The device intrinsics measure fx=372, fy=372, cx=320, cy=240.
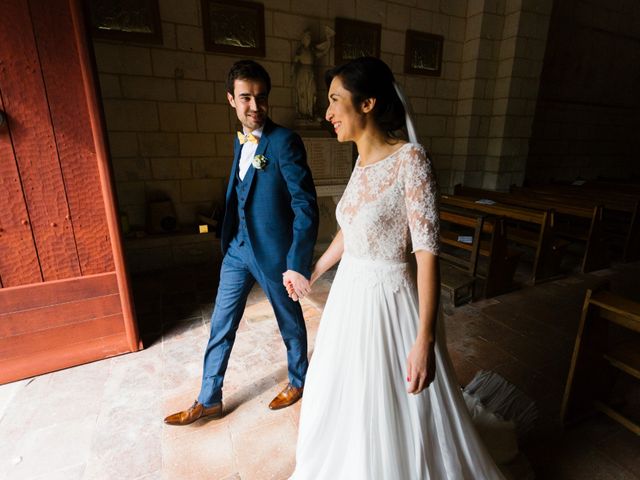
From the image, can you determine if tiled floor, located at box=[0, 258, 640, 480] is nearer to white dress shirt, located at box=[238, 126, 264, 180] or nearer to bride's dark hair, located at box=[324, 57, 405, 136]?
white dress shirt, located at box=[238, 126, 264, 180]

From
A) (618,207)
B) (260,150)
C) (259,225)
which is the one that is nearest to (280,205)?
(259,225)

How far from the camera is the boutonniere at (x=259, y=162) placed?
1.75 meters

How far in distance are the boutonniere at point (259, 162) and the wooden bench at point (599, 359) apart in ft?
5.58

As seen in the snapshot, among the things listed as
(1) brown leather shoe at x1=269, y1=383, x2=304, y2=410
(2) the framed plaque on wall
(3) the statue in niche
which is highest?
(2) the framed plaque on wall

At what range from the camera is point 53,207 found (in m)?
2.38

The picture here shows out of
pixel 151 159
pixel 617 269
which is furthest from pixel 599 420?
pixel 151 159

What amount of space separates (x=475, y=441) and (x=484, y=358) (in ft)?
4.57

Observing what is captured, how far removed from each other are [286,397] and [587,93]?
9126 millimetres

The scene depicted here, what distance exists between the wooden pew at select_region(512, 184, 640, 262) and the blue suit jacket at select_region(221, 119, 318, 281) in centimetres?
427

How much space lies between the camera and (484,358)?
2.67 meters

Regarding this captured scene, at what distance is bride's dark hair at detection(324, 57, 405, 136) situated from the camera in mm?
1171

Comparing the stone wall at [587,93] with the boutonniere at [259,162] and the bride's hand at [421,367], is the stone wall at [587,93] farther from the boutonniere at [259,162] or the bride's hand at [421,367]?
the bride's hand at [421,367]

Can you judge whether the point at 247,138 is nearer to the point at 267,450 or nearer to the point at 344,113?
the point at 344,113

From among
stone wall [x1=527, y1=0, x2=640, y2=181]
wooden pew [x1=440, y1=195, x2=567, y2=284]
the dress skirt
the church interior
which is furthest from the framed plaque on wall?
stone wall [x1=527, y1=0, x2=640, y2=181]
